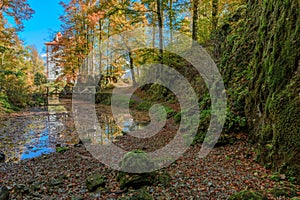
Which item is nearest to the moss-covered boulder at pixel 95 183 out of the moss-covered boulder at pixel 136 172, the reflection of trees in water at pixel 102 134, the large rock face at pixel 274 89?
the moss-covered boulder at pixel 136 172

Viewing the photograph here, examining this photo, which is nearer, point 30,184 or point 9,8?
point 30,184

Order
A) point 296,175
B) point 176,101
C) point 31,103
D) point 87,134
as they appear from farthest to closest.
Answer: point 31,103 < point 176,101 < point 87,134 < point 296,175

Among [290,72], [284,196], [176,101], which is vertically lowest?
[284,196]

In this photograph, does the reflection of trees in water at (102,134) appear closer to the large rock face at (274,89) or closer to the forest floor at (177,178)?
the forest floor at (177,178)

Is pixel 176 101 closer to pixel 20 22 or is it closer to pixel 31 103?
pixel 20 22

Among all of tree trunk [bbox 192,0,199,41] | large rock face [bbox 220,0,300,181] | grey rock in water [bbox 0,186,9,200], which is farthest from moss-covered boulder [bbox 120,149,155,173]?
tree trunk [bbox 192,0,199,41]

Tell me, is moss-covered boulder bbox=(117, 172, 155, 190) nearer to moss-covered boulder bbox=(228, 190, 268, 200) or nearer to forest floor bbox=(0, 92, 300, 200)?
forest floor bbox=(0, 92, 300, 200)

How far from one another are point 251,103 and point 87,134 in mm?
6445

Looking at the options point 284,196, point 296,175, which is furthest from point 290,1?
point 284,196

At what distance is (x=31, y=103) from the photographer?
1952 cm

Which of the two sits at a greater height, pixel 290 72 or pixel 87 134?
pixel 290 72

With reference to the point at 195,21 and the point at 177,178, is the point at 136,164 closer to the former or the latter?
the point at 177,178

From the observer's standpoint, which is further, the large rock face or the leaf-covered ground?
the large rock face

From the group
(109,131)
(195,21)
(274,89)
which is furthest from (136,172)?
(195,21)
